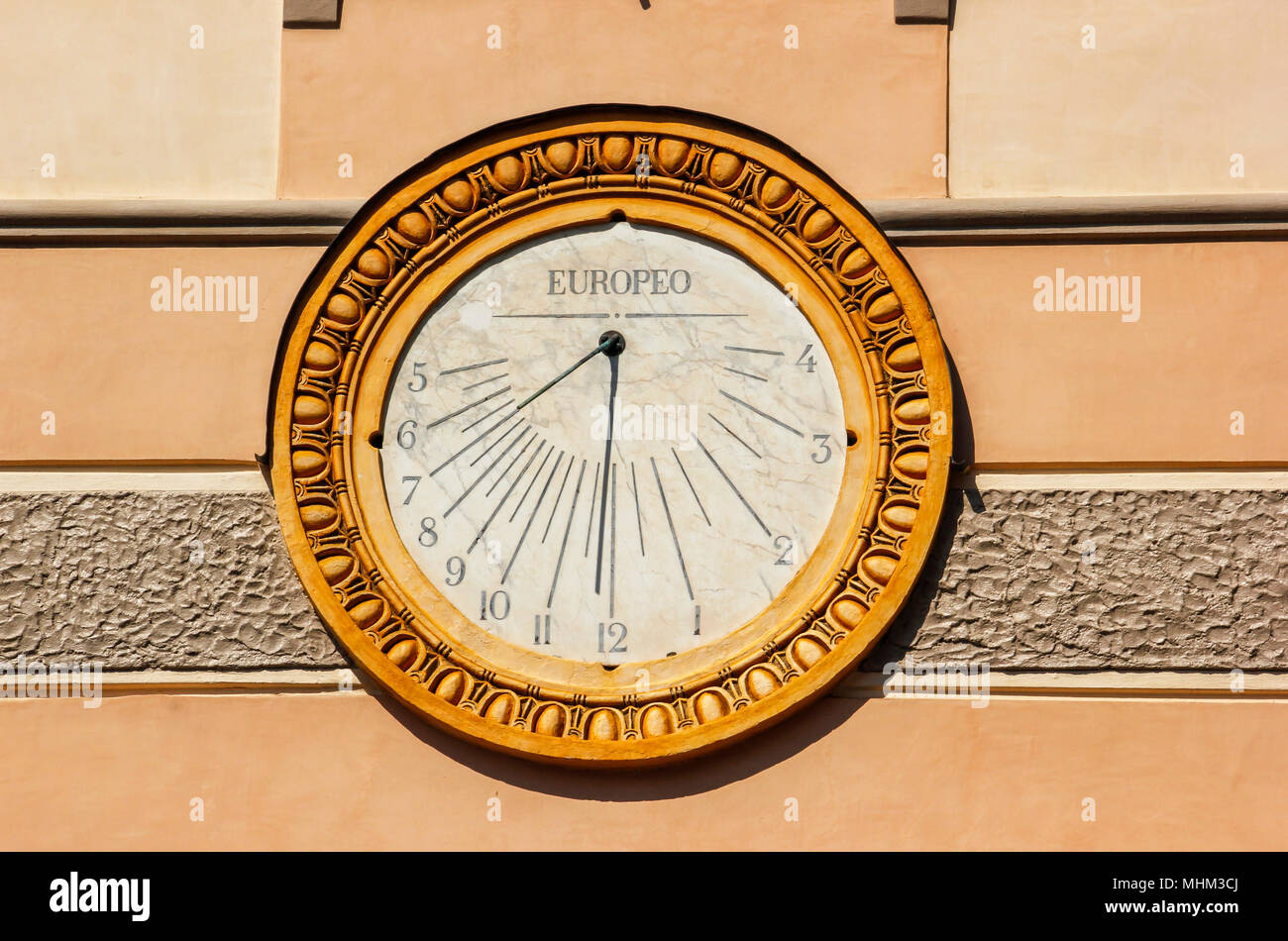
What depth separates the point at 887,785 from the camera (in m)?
5.07

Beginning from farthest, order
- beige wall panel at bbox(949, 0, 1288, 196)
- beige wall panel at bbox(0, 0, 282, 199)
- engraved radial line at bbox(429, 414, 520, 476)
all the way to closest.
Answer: beige wall panel at bbox(0, 0, 282, 199), beige wall panel at bbox(949, 0, 1288, 196), engraved radial line at bbox(429, 414, 520, 476)

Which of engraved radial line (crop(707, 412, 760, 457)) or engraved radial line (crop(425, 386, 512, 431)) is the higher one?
engraved radial line (crop(425, 386, 512, 431))

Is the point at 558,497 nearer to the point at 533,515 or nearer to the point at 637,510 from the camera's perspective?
the point at 533,515

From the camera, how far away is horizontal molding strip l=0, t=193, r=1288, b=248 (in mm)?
5367

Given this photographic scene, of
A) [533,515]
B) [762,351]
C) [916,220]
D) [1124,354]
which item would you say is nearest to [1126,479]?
[1124,354]

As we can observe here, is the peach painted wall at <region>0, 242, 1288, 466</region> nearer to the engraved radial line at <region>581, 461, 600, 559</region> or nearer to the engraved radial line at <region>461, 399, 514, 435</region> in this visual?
the engraved radial line at <region>461, 399, 514, 435</region>

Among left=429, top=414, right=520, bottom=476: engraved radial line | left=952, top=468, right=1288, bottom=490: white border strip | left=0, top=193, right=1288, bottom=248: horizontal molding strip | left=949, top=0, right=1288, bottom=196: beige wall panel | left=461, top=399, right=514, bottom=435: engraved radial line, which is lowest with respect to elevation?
Result: left=952, top=468, right=1288, bottom=490: white border strip

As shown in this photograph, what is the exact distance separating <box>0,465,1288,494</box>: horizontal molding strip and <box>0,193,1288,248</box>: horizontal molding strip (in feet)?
2.05

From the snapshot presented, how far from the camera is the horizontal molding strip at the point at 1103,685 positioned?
5.11m

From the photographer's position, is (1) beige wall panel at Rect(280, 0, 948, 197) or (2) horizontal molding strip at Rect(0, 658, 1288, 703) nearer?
(2) horizontal molding strip at Rect(0, 658, 1288, 703)

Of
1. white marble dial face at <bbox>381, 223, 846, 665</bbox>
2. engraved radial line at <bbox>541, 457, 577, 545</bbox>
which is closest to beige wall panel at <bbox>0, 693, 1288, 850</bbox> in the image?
white marble dial face at <bbox>381, 223, 846, 665</bbox>

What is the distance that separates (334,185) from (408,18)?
0.51 m

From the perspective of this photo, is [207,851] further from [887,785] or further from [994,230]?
[994,230]
